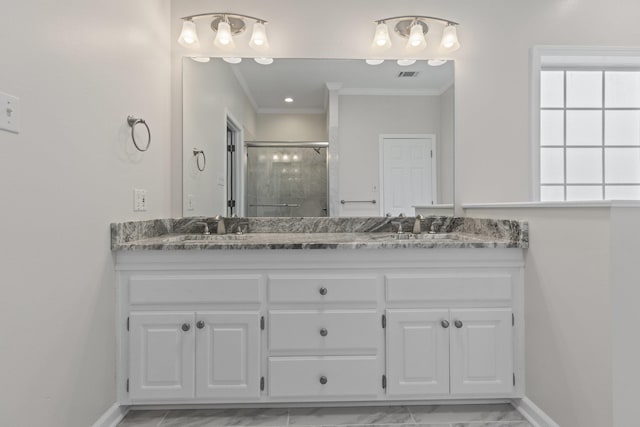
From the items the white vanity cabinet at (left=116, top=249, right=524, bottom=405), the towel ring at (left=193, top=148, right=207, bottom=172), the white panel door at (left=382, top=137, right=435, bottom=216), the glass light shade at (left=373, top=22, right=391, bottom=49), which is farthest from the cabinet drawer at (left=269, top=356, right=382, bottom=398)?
the glass light shade at (left=373, top=22, right=391, bottom=49)

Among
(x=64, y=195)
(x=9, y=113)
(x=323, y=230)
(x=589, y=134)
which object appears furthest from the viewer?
(x=589, y=134)

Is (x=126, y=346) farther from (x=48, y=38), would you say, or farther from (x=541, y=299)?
(x=541, y=299)

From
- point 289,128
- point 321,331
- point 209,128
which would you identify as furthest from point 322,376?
point 209,128

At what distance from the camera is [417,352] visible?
1625mm

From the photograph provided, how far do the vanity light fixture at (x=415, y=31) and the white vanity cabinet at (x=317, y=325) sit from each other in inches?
50.7

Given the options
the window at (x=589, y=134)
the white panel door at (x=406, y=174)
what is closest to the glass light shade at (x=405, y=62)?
the white panel door at (x=406, y=174)

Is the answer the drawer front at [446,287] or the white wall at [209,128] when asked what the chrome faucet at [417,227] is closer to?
the drawer front at [446,287]

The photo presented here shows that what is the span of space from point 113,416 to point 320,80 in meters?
2.03

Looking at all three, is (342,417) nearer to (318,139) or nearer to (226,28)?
(318,139)

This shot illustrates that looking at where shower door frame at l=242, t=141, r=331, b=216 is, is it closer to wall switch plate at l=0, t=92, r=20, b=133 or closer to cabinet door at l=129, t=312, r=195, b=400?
cabinet door at l=129, t=312, r=195, b=400

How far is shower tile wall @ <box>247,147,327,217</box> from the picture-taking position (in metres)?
2.18

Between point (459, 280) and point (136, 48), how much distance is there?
1.91 m

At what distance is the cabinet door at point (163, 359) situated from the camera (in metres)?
1.59

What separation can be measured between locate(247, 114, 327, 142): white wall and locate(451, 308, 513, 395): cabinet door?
127cm
